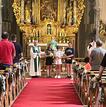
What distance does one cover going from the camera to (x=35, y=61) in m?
18.1

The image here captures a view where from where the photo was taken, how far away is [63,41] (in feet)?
77.0

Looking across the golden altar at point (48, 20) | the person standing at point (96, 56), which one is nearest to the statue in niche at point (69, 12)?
the golden altar at point (48, 20)

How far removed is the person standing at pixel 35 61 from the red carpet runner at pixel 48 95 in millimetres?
2086

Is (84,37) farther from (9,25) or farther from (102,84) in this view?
(102,84)

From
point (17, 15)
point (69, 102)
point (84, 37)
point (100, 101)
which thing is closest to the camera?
point (100, 101)

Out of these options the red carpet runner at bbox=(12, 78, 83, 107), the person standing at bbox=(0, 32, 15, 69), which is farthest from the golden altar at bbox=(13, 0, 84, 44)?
the person standing at bbox=(0, 32, 15, 69)

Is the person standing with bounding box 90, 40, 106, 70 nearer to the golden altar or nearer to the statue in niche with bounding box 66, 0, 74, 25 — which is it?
the golden altar

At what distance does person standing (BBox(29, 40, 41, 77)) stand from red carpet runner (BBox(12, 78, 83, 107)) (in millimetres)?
2086

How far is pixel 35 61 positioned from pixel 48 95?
571cm

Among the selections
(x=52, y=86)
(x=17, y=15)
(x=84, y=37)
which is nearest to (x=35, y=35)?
(x=17, y=15)

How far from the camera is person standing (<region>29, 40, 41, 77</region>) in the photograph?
59.1ft

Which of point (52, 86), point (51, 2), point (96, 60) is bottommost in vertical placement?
point (52, 86)

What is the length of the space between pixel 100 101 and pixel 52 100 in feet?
14.8

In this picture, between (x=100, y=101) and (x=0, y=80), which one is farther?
(x=0, y=80)
